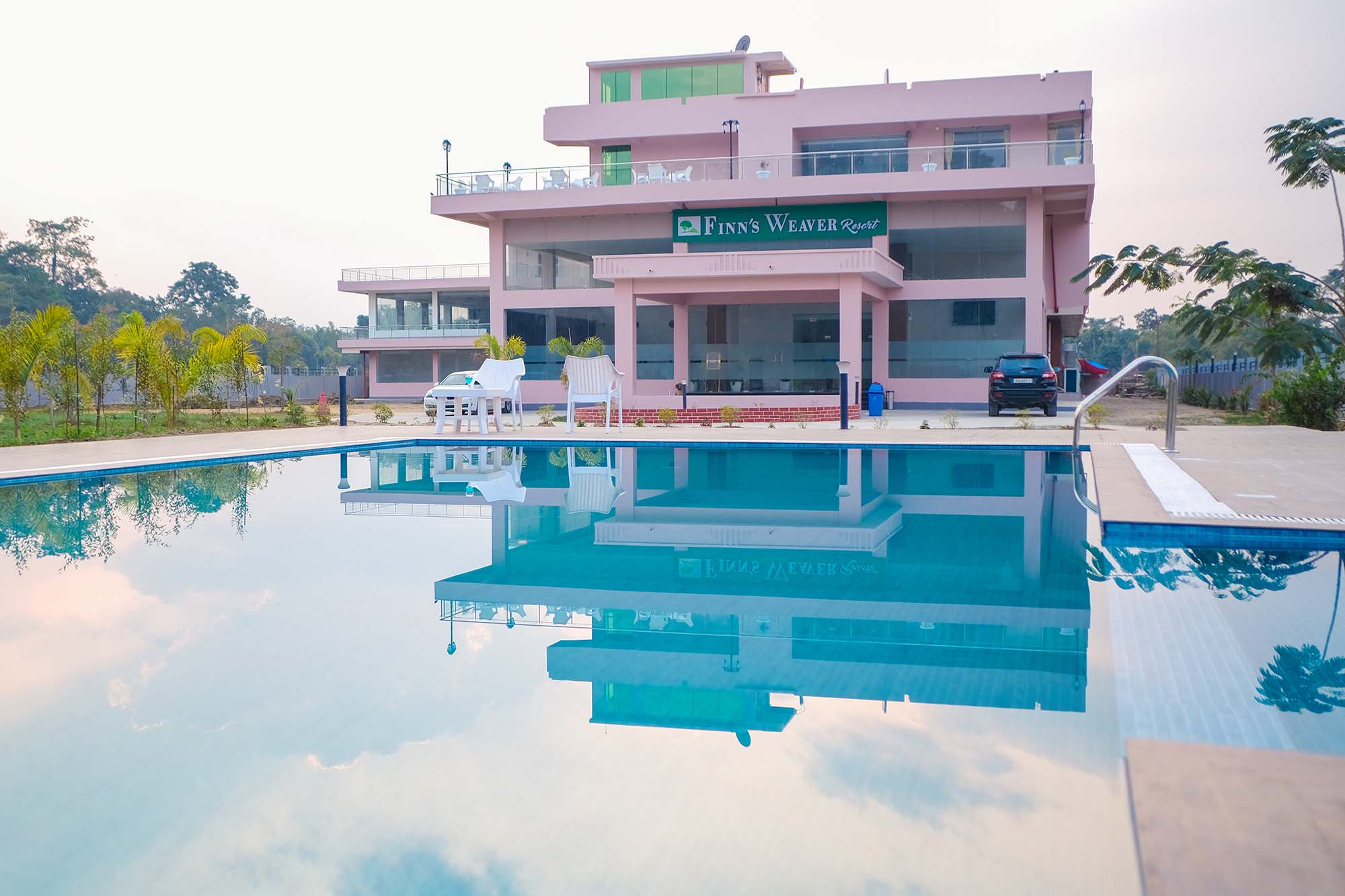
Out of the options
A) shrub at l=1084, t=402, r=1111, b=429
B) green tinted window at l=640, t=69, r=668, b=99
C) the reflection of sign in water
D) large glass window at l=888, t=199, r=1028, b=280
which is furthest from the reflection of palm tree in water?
green tinted window at l=640, t=69, r=668, b=99

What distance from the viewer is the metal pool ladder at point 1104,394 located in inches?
368

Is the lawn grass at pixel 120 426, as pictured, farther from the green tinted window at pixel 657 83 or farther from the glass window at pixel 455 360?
the green tinted window at pixel 657 83

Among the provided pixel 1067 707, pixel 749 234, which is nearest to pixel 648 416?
pixel 749 234

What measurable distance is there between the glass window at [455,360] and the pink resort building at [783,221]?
640 cm

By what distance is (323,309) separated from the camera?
51750 mm

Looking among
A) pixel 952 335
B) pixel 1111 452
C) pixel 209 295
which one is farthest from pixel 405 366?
pixel 209 295

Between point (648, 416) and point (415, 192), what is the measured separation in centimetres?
1522

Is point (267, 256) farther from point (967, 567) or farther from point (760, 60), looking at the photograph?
point (967, 567)

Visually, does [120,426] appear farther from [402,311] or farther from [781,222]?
[402,311]

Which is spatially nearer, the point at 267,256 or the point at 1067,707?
the point at 1067,707

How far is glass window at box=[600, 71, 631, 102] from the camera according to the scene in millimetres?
30203

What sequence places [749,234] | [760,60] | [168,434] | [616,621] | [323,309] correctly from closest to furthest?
1. [616,621]
2. [168,434]
3. [749,234]
4. [760,60]
5. [323,309]

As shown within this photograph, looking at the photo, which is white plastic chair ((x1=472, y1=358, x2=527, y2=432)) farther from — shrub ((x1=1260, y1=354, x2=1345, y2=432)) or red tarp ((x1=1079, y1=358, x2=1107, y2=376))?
red tarp ((x1=1079, y1=358, x2=1107, y2=376))

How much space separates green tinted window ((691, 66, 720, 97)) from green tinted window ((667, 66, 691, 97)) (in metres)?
0.13
